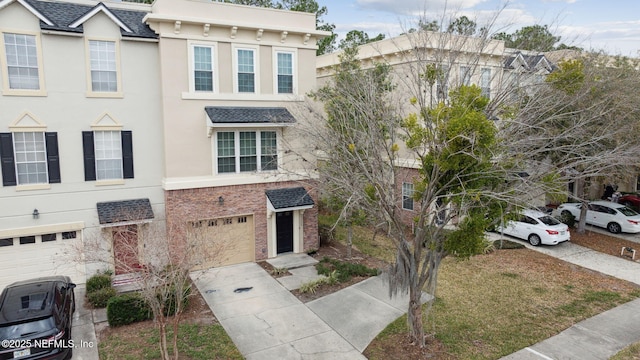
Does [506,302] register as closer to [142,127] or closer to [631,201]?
[142,127]

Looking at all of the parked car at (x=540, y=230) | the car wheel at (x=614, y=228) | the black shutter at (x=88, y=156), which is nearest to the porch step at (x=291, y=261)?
the black shutter at (x=88, y=156)

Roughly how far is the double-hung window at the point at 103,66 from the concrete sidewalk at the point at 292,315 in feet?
25.3

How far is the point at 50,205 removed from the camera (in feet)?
48.6

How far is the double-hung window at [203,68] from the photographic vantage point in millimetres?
16141

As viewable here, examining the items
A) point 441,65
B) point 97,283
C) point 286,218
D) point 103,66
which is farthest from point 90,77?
point 441,65

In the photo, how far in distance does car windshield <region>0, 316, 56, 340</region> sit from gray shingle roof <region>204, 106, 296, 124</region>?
837cm

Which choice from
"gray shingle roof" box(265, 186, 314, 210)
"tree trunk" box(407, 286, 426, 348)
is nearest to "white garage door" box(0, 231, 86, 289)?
"gray shingle roof" box(265, 186, 314, 210)

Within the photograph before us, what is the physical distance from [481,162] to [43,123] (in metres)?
14.0

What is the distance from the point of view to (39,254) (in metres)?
14.8

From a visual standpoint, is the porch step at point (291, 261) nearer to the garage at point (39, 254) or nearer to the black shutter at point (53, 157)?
the garage at point (39, 254)

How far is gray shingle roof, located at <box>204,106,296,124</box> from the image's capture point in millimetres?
16078

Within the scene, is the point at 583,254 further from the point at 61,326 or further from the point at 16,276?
the point at 16,276

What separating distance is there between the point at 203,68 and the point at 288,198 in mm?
6153

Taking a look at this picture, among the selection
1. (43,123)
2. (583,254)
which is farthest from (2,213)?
(583,254)
